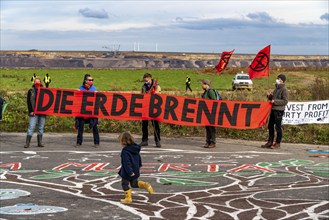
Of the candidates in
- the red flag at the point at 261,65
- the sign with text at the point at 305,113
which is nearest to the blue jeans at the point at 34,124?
the red flag at the point at 261,65

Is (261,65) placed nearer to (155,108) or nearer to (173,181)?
(155,108)

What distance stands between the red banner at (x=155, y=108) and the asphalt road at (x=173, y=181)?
2.52 ft

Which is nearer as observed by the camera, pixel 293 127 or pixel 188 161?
pixel 188 161

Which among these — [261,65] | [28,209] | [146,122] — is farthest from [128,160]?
[261,65]

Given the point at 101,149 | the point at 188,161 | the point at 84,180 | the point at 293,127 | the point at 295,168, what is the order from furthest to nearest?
the point at 293,127
the point at 101,149
the point at 188,161
the point at 295,168
the point at 84,180

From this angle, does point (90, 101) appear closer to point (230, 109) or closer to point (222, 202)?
point (230, 109)

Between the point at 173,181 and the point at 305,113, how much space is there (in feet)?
29.3

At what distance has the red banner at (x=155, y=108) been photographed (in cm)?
1819

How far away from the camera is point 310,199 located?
10.6 metres

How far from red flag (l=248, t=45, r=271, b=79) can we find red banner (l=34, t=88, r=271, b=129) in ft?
3.73

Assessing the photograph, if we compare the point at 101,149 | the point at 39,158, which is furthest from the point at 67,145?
the point at 39,158

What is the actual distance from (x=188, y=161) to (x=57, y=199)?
513 centimetres

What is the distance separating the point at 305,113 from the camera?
1994 centimetres

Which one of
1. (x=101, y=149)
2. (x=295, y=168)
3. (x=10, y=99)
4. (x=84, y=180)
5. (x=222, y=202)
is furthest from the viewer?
(x=10, y=99)
